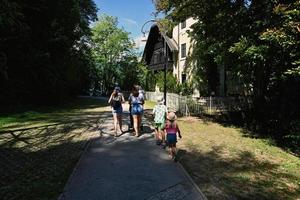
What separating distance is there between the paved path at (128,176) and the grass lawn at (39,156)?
0.38 m

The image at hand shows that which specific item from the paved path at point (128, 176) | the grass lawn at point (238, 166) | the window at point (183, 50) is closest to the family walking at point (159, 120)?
the paved path at point (128, 176)

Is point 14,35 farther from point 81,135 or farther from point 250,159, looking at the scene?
point 250,159

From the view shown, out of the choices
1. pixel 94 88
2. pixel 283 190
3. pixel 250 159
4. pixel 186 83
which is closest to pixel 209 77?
pixel 186 83

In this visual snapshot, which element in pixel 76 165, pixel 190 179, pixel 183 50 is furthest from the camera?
pixel 183 50

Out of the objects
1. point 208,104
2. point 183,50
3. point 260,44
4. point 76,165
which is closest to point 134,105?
point 76,165

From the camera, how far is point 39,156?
10.3 meters

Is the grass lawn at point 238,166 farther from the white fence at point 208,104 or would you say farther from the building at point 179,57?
the building at point 179,57

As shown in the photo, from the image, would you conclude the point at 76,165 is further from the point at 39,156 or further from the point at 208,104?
the point at 208,104

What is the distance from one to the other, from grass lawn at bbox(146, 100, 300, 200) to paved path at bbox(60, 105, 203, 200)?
479 millimetres

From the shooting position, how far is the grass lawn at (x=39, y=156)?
7270mm

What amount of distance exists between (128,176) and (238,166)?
3.12 m

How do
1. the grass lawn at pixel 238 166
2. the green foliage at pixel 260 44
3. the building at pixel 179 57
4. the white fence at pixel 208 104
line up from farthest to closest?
the building at pixel 179 57
the white fence at pixel 208 104
the green foliage at pixel 260 44
the grass lawn at pixel 238 166

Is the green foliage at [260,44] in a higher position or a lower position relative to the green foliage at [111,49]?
lower

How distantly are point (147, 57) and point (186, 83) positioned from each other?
60.8ft
